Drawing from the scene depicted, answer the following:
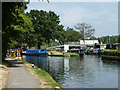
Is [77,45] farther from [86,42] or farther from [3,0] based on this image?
[3,0]

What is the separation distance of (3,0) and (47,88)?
7277 millimetres

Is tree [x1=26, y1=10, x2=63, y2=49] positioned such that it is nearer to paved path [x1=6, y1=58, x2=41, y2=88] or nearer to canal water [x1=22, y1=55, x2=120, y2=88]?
canal water [x1=22, y1=55, x2=120, y2=88]

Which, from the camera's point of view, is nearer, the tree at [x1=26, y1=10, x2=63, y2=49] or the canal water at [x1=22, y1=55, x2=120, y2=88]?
the canal water at [x1=22, y1=55, x2=120, y2=88]

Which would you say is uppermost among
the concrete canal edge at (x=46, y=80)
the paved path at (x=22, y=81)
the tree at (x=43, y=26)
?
the tree at (x=43, y=26)

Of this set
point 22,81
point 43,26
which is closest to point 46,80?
point 22,81

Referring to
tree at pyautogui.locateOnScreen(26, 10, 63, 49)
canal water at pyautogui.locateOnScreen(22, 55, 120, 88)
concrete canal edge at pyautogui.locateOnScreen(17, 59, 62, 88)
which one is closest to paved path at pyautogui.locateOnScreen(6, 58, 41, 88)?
concrete canal edge at pyautogui.locateOnScreen(17, 59, 62, 88)

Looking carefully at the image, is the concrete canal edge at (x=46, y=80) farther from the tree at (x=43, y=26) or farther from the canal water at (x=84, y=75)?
the tree at (x=43, y=26)

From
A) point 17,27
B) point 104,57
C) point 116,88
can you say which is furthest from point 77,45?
point 116,88

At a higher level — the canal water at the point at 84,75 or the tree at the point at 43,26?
the tree at the point at 43,26

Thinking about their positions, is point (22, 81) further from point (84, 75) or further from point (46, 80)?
point (84, 75)

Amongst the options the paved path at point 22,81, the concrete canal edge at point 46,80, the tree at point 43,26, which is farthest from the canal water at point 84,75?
the tree at point 43,26

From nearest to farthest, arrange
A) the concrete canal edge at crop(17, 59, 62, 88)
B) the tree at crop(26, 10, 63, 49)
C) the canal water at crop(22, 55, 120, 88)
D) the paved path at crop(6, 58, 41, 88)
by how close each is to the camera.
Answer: the paved path at crop(6, 58, 41, 88) → the concrete canal edge at crop(17, 59, 62, 88) → the canal water at crop(22, 55, 120, 88) → the tree at crop(26, 10, 63, 49)

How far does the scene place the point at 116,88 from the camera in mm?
19375

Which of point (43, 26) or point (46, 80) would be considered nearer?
point (46, 80)
